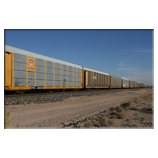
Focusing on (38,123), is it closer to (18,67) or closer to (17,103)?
(17,103)

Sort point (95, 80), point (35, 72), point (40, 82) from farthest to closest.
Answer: point (95, 80) → point (40, 82) → point (35, 72)

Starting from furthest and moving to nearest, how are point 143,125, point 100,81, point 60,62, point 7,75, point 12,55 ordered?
point 100,81
point 60,62
point 12,55
point 7,75
point 143,125

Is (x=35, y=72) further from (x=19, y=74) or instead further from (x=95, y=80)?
(x=95, y=80)

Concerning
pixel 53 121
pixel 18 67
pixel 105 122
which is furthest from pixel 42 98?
pixel 105 122

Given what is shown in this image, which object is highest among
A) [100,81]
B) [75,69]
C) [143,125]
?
[75,69]

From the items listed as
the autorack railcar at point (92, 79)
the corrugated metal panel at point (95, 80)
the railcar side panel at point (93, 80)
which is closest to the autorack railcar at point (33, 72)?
the autorack railcar at point (92, 79)

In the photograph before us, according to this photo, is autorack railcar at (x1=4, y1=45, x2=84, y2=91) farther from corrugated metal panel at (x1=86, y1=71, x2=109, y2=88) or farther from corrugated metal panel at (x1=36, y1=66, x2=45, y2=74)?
corrugated metal panel at (x1=86, y1=71, x2=109, y2=88)

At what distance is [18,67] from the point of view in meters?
11.6

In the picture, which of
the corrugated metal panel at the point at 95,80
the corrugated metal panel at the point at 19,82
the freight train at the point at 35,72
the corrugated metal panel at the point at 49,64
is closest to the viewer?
the freight train at the point at 35,72

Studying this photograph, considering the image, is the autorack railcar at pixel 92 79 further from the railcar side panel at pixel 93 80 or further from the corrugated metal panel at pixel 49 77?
the corrugated metal panel at pixel 49 77

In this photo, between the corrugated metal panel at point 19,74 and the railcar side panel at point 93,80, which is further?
the railcar side panel at point 93,80

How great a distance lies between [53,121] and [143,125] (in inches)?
187

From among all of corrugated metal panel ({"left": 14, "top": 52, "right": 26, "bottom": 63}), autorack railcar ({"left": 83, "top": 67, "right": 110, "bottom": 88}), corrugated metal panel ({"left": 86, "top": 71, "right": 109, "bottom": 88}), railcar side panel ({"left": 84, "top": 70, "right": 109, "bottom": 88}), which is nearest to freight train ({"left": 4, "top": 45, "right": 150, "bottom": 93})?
corrugated metal panel ({"left": 14, "top": 52, "right": 26, "bottom": 63})

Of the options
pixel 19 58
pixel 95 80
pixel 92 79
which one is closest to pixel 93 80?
pixel 92 79
